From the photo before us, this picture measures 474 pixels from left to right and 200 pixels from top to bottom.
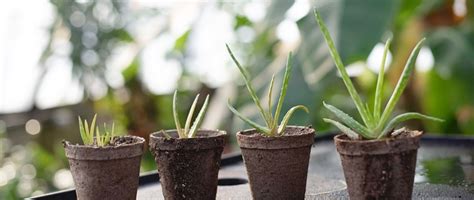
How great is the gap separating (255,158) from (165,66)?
2411 millimetres

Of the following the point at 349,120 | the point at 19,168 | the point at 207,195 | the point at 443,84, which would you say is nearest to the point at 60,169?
the point at 19,168

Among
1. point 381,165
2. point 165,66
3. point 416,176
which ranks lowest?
point 416,176

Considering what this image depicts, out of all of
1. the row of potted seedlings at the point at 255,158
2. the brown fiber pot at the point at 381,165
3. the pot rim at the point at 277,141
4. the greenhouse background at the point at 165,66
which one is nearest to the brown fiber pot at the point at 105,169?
the row of potted seedlings at the point at 255,158

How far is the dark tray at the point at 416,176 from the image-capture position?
1.04 m

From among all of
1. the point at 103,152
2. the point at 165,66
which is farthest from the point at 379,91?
the point at 165,66

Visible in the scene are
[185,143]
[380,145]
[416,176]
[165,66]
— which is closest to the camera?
[380,145]

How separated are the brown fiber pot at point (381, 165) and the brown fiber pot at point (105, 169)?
0.29m

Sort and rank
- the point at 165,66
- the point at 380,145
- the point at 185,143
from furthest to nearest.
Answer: the point at 165,66, the point at 185,143, the point at 380,145

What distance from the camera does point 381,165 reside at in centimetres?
78

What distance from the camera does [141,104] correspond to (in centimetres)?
343

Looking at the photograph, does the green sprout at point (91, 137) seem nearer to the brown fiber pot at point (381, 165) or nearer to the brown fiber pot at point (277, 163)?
the brown fiber pot at point (277, 163)

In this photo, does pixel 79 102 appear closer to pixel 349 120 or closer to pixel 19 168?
pixel 19 168

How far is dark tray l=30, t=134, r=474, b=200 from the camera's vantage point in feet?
3.41

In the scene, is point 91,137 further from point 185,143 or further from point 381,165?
point 381,165
